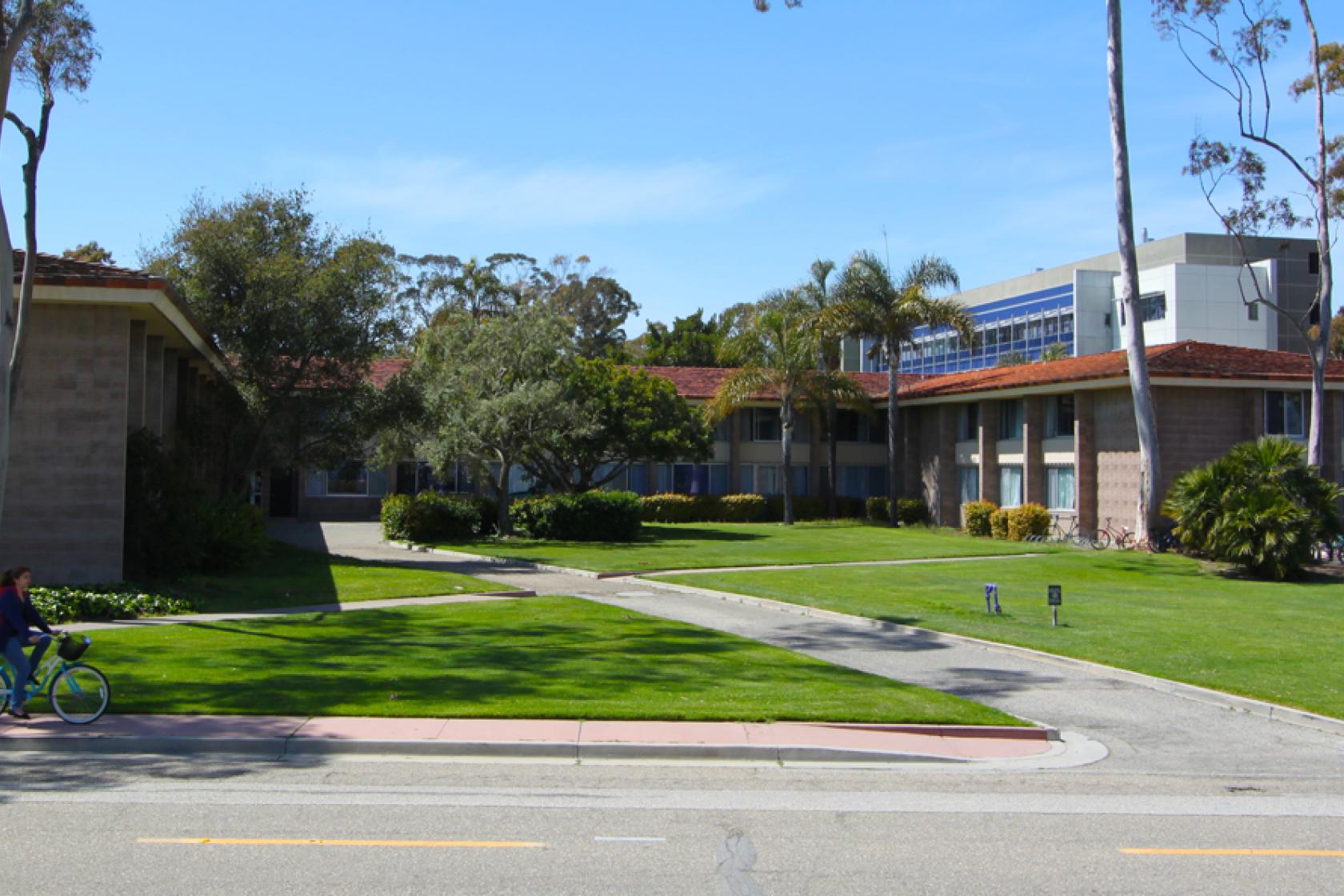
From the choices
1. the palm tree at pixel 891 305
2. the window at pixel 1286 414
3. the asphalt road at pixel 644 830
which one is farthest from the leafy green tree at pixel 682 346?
the asphalt road at pixel 644 830

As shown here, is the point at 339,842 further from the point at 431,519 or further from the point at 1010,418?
the point at 1010,418

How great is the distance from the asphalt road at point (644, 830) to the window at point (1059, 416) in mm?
29371

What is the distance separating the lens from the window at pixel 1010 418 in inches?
1602

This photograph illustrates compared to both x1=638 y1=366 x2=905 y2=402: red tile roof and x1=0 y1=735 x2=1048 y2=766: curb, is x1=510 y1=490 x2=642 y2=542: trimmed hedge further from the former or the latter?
x1=0 y1=735 x2=1048 y2=766: curb

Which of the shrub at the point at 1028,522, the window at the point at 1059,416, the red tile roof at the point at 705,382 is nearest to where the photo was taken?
the shrub at the point at 1028,522

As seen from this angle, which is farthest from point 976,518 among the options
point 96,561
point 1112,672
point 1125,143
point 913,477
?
point 96,561

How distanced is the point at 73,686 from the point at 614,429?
1126 inches

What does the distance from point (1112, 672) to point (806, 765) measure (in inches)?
246

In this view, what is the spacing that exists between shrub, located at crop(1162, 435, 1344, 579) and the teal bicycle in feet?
80.2

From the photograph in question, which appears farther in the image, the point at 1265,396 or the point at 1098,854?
the point at 1265,396

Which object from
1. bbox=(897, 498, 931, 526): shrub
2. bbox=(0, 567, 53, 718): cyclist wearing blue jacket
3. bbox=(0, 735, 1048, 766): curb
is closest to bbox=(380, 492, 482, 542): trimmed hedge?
bbox=(897, 498, 931, 526): shrub

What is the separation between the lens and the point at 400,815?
7.91 meters

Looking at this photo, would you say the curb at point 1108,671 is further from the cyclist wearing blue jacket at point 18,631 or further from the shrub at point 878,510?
the shrub at point 878,510

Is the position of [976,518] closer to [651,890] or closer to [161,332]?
[161,332]
